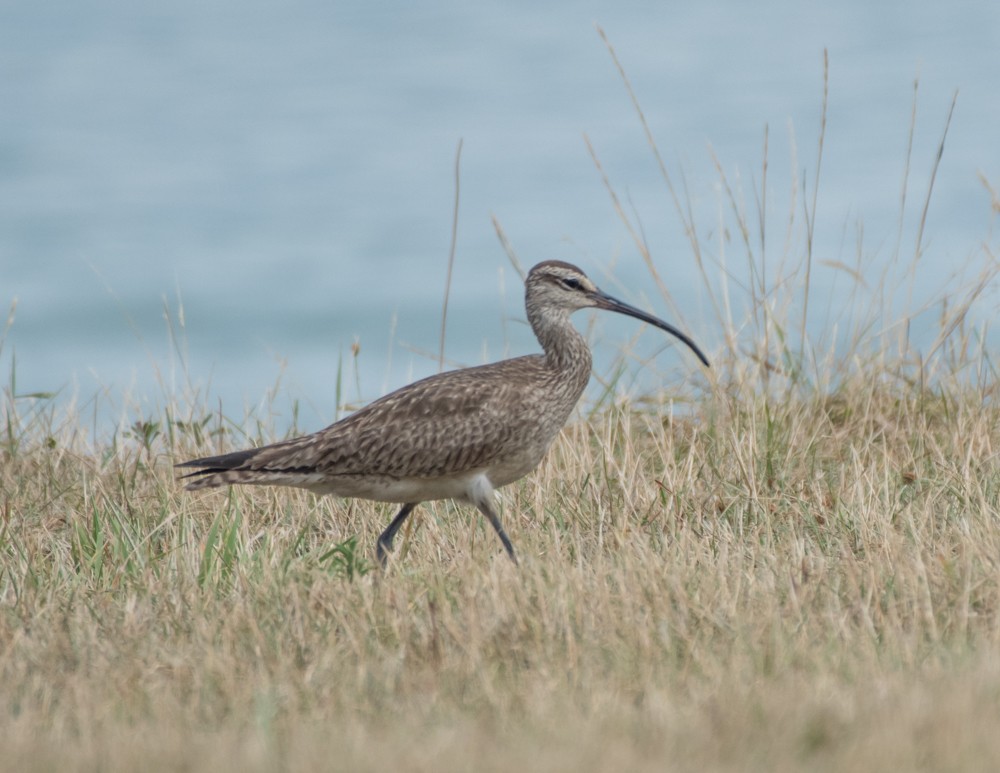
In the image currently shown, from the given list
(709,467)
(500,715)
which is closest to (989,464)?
(709,467)

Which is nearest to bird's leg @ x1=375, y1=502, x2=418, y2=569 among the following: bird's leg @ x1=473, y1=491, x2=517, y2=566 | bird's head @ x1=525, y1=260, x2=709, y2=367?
bird's leg @ x1=473, y1=491, x2=517, y2=566

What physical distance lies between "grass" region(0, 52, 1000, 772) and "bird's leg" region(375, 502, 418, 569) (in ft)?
0.23

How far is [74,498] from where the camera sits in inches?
311

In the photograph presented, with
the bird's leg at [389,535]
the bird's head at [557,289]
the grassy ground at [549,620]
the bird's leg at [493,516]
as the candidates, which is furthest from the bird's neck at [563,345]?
the bird's leg at [389,535]

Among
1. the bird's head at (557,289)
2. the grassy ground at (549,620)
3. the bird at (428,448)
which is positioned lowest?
the grassy ground at (549,620)

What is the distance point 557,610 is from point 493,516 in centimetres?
157

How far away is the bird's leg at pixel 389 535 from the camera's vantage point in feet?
22.1

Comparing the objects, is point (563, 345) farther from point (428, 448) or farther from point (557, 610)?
point (557, 610)

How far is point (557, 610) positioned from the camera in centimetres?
505

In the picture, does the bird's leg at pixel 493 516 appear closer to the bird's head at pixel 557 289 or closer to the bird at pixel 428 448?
the bird at pixel 428 448

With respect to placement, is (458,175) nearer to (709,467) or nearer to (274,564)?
(709,467)

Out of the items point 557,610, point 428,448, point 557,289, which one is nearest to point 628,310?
point 557,289

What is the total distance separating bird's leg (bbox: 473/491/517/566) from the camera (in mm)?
6441

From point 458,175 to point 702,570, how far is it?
14.4 feet
